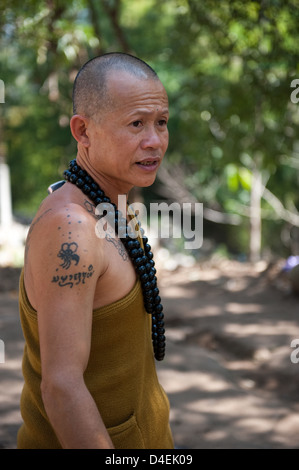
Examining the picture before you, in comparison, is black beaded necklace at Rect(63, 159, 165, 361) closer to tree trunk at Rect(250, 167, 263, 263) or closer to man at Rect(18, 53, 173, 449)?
man at Rect(18, 53, 173, 449)

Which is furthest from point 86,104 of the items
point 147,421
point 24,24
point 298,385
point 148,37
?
point 148,37

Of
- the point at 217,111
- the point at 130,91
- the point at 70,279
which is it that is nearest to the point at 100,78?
the point at 130,91

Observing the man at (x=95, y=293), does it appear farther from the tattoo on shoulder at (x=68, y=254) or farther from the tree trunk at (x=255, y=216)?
the tree trunk at (x=255, y=216)

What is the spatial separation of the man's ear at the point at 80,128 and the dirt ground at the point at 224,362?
2505 mm

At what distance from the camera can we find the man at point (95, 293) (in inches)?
50.1

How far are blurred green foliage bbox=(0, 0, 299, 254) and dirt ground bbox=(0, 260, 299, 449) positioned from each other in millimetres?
2071

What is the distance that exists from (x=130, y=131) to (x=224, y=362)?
14.6 feet

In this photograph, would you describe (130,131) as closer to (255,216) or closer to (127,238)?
(127,238)

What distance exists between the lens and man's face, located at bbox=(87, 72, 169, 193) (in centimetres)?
151

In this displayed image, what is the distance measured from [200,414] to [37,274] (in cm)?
328

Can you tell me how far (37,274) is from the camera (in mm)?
1344

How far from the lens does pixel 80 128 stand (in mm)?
1567

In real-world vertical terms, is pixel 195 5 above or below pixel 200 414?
above
